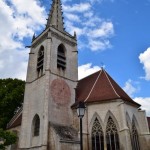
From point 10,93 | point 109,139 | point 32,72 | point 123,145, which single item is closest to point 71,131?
point 109,139

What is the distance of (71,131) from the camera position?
15453 millimetres

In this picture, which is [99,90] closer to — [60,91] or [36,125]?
[60,91]

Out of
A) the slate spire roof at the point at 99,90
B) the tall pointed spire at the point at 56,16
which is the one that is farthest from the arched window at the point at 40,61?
the slate spire roof at the point at 99,90

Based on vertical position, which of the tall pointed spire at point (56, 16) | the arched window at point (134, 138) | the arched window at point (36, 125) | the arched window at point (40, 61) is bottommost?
the arched window at point (134, 138)

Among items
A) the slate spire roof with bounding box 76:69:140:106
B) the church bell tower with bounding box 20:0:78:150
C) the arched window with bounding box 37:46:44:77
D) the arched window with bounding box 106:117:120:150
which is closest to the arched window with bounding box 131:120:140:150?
the arched window with bounding box 106:117:120:150

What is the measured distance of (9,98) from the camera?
22.0 m

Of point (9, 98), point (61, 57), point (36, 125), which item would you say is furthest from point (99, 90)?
point (9, 98)

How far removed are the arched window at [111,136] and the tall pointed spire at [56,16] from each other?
11.3 m

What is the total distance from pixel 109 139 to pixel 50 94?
5.59 metres

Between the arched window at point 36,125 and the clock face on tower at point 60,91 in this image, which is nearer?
the arched window at point 36,125

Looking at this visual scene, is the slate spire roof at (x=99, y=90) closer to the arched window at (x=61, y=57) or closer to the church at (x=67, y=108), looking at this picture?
the church at (x=67, y=108)

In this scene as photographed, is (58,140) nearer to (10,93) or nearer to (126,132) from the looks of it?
(126,132)

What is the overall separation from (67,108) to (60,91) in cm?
152

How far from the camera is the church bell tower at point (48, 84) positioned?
15.8 metres
